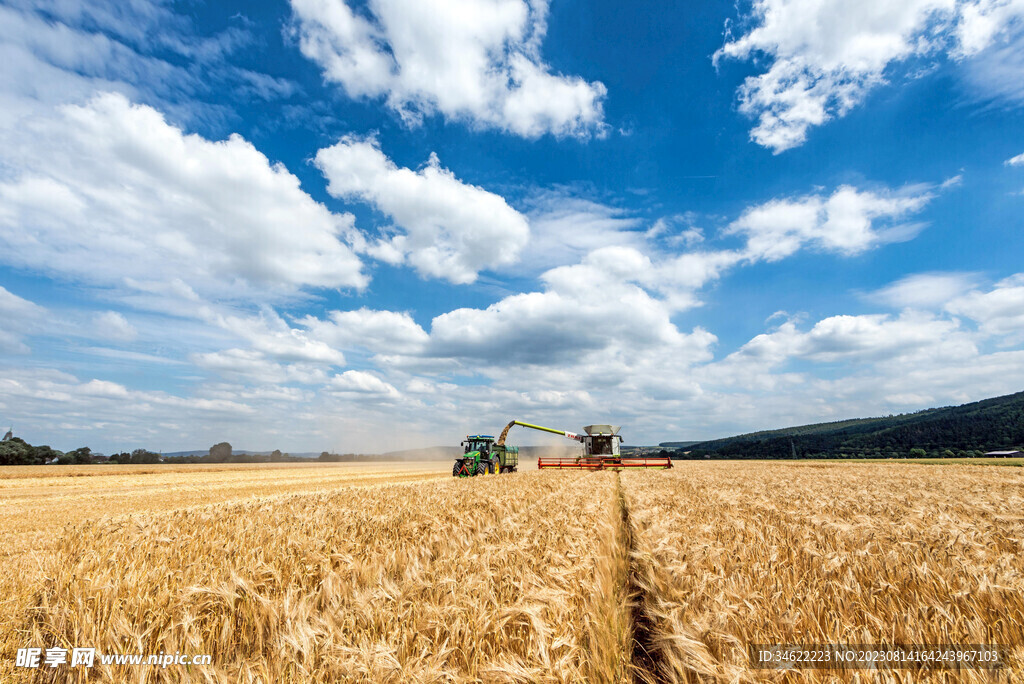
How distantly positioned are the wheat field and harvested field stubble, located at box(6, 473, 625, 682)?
0.02 meters

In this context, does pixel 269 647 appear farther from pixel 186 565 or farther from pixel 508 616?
pixel 186 565

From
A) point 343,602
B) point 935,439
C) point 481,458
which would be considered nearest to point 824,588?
point 343,602

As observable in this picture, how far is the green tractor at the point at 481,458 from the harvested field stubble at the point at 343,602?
2142 centimetres

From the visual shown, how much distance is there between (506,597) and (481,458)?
26.3 meters

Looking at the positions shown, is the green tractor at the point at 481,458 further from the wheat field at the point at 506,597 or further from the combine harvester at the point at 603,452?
the wheat field at the point at 506,597

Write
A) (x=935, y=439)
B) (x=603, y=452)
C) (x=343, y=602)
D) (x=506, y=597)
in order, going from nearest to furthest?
1. (x=506, y=597)
2. (x=343, y=602)
3. (x=603, y=452)
4. (x=935, y=439)

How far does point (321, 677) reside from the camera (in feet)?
7.02

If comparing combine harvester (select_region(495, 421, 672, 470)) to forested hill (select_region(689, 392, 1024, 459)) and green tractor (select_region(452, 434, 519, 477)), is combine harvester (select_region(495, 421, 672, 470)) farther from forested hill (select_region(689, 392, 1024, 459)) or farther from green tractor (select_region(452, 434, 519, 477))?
forested hill (select_region(689, 392, 1024, 459))

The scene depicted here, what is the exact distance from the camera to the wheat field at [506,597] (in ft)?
7.70

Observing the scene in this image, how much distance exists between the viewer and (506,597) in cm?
302

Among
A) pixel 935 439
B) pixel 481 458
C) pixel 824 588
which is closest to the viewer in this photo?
pixel 824 588

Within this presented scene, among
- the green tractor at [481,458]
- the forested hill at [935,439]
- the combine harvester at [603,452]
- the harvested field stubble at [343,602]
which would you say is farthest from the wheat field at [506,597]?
the forested hill at [935,439]

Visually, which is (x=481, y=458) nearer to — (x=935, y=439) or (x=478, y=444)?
(x=478, y=444)

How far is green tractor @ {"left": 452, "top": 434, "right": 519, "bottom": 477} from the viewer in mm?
26766
